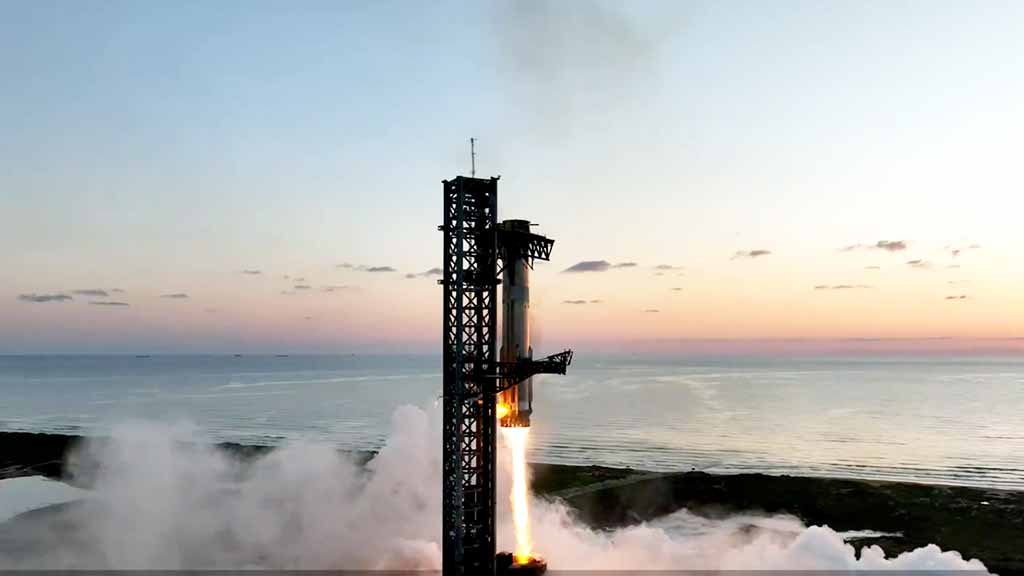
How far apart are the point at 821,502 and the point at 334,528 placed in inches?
1811

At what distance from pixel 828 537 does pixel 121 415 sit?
586 ft

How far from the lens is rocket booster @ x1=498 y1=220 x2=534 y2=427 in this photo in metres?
37.3

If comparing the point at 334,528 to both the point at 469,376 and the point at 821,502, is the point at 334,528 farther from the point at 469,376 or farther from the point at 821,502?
the point at 821,502

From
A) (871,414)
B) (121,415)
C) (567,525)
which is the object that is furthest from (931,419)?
(121,415)

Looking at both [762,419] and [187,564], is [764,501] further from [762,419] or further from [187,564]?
[762,419]

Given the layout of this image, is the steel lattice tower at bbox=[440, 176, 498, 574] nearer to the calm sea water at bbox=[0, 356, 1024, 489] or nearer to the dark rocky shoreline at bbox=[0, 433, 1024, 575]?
the dark rocky shoreline at bbox=[0, 433, 1024, 575]

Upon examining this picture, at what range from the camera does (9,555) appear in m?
48.4

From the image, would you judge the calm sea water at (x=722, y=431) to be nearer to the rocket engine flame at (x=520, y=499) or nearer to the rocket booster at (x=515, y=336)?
the rocket engine flame at (x=520, y=499)

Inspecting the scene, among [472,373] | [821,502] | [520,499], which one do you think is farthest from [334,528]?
[821,502]

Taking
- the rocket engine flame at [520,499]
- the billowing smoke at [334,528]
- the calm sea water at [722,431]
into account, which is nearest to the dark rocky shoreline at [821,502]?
the billowing smoke at [334,528]

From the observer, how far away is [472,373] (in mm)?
35219

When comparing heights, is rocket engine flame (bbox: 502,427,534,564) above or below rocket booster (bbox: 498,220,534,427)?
below

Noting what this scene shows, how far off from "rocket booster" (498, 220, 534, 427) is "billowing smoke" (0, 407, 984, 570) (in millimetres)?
10374

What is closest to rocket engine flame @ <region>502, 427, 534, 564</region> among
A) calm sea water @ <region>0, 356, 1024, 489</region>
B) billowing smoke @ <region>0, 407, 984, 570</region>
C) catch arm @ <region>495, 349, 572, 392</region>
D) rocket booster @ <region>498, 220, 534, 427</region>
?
rocket booster @ <region>498, 220, 534, 427</region>
